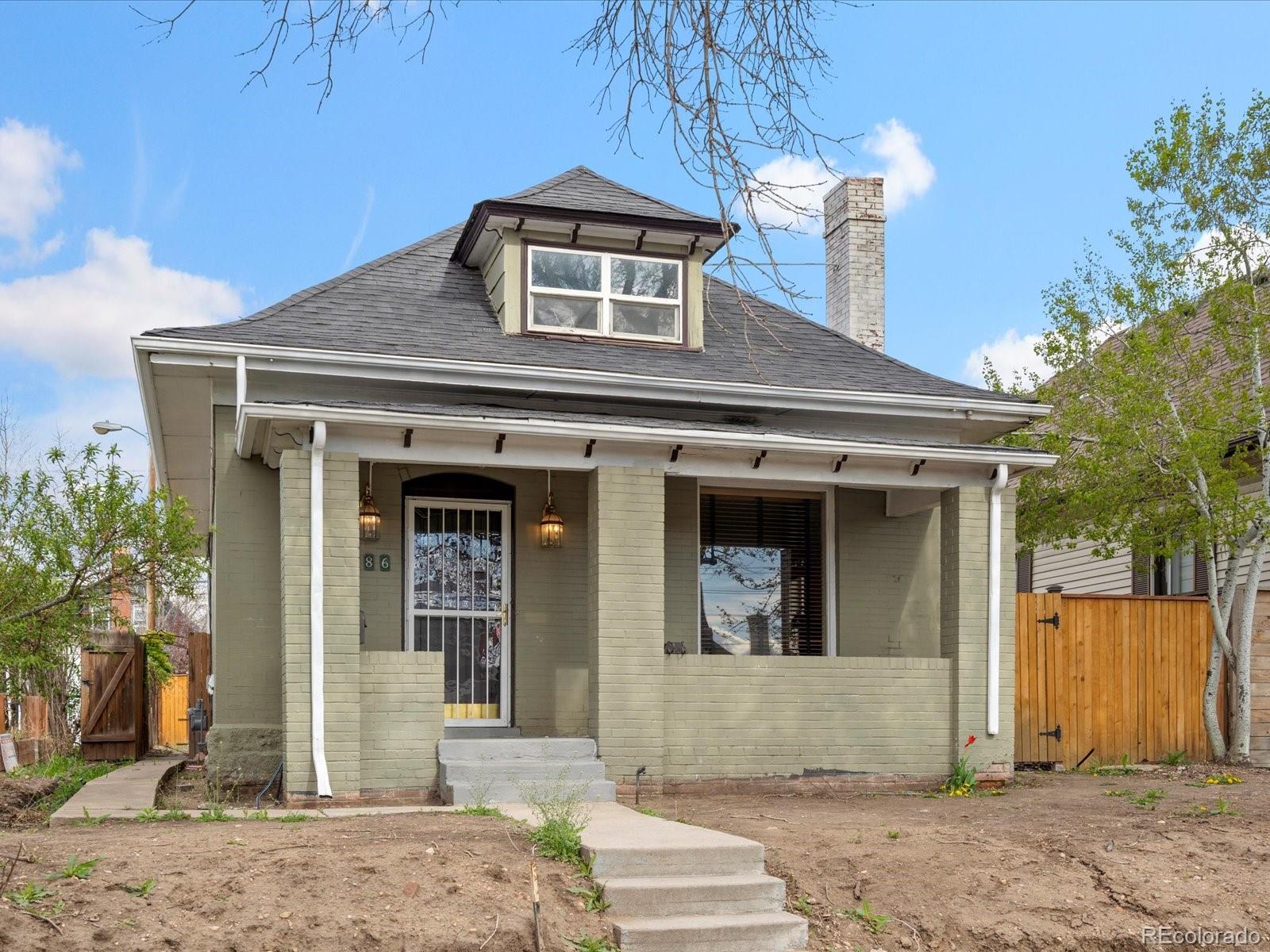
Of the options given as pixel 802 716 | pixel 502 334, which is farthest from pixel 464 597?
pixel 802 716

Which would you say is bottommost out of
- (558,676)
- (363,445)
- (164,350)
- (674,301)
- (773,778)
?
(773,778)

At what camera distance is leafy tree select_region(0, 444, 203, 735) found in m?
10.7

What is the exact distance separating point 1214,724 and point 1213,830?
6104mm

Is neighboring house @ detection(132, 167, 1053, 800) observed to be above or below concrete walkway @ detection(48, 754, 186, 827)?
above

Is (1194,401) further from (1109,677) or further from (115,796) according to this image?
(115,796)

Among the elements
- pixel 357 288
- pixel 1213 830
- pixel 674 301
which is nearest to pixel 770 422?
pixel 674 301

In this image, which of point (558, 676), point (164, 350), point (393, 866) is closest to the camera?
point (393, 866)

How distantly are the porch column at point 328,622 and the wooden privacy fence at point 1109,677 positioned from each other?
24.5 ft

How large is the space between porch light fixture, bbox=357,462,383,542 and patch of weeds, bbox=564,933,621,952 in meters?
6.02

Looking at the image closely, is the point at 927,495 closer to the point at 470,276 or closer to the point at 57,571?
the point at 470,276

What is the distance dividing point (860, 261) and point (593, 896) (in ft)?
38.4

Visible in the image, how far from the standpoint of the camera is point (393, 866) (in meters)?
7.27

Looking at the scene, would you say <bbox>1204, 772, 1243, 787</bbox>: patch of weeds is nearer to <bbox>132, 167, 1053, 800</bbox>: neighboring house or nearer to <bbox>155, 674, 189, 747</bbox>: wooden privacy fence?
<bbox>132, 167, 1053, 800</bbox>: neighboring house

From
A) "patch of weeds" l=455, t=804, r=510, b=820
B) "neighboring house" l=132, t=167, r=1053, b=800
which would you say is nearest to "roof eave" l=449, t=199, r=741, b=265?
"neighboring house" l=132, t=167, r=1053, b=800
